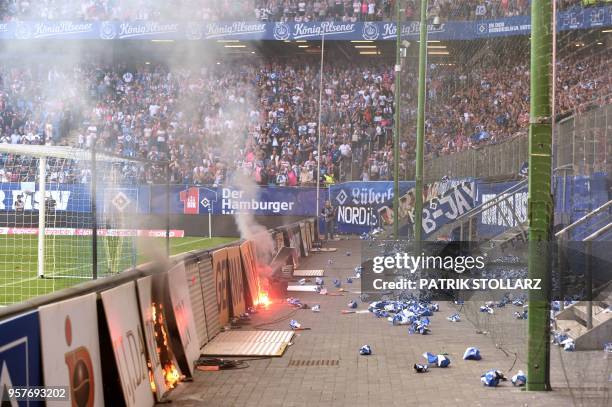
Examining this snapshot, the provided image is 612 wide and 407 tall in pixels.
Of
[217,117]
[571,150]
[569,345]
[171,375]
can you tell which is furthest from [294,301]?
[217,117]

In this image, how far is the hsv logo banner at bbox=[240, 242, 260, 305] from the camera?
1466 centimetres

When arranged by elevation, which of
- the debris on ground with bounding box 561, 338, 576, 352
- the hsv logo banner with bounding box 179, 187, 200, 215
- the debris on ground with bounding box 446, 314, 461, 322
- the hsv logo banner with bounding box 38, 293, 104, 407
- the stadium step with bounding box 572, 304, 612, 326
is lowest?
the debris on ground with bounding box 446, 314, 461, 322

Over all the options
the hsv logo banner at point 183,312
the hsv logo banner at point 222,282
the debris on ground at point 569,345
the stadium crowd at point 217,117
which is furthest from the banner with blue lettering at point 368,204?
the hsv logo banner at point 183,312

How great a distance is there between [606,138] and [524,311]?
121 inches

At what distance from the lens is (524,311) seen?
12.5 meters

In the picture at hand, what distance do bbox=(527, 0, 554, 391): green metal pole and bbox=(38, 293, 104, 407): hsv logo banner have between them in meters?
4.02

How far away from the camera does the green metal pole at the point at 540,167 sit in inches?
335

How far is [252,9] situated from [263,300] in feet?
86.8

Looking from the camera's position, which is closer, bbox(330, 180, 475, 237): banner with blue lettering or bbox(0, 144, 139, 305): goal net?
bbox(0, 144, 139, 305): goal net

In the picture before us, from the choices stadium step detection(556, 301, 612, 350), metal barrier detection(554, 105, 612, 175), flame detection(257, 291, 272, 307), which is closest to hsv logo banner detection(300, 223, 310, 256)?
flame detection(257, 291, 272, 307)

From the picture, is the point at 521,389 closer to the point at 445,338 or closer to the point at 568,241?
the point at 445,338

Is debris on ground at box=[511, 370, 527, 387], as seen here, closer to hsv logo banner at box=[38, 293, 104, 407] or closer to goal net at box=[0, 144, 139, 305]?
hsv logo banner at box=[38, 293, 104, 407]

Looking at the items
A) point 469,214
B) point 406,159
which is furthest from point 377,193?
point 469,214

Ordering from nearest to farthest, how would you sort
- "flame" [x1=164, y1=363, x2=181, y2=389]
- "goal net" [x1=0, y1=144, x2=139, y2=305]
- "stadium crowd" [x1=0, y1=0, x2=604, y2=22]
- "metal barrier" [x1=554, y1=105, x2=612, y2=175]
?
"flame" [x1=164, y1=363, x2=181, y2=389] < "metal barrier" [x1=554, y1=105, x2=612, y2=175] < "goal net" [x1=0, y1=144, x2=139, y2=305] < "stadium crowd" [x1=0, y1=0, x2=604, y2=22]
